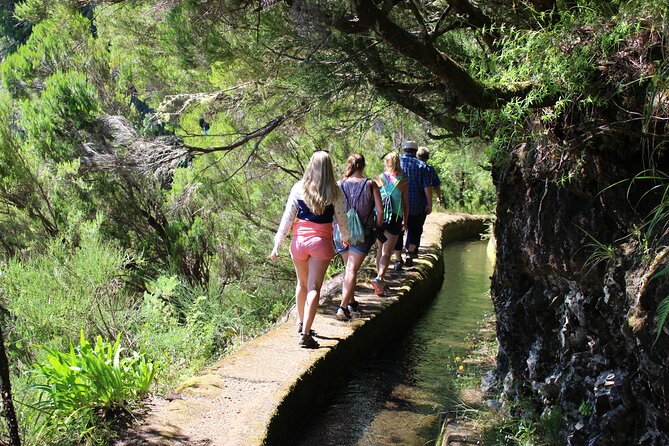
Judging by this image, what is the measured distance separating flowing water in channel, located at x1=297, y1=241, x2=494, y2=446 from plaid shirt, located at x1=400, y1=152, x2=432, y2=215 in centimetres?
159

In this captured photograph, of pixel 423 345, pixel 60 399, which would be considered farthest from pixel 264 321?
pixel 60 399

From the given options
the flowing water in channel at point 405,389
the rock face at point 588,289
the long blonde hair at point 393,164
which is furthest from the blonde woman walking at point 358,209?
the rock face at point 588,289

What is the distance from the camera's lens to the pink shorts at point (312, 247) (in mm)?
6387

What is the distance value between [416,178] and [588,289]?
17.8 ft

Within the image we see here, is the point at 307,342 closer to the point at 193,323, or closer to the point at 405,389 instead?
the point at 405,389

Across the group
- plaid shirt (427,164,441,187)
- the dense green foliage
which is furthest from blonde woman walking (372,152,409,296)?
plaid shirt (427,164,441,187)

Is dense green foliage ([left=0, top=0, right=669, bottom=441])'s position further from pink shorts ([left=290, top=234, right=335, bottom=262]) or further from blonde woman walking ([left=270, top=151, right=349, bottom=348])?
pink shorts ([left=290, top=234, right=335, bottom=262])

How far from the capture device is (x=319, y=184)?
6309 mm

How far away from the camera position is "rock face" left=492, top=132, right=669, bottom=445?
144 inches

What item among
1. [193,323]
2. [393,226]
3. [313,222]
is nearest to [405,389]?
[313,222]

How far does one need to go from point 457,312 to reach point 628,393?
6015 millimetres

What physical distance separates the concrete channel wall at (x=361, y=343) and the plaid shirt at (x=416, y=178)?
1054 mm

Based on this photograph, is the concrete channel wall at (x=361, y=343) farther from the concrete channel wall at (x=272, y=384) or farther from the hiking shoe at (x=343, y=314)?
the hiking shoe at (x=343, y=314)

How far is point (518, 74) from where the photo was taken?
452 cm
